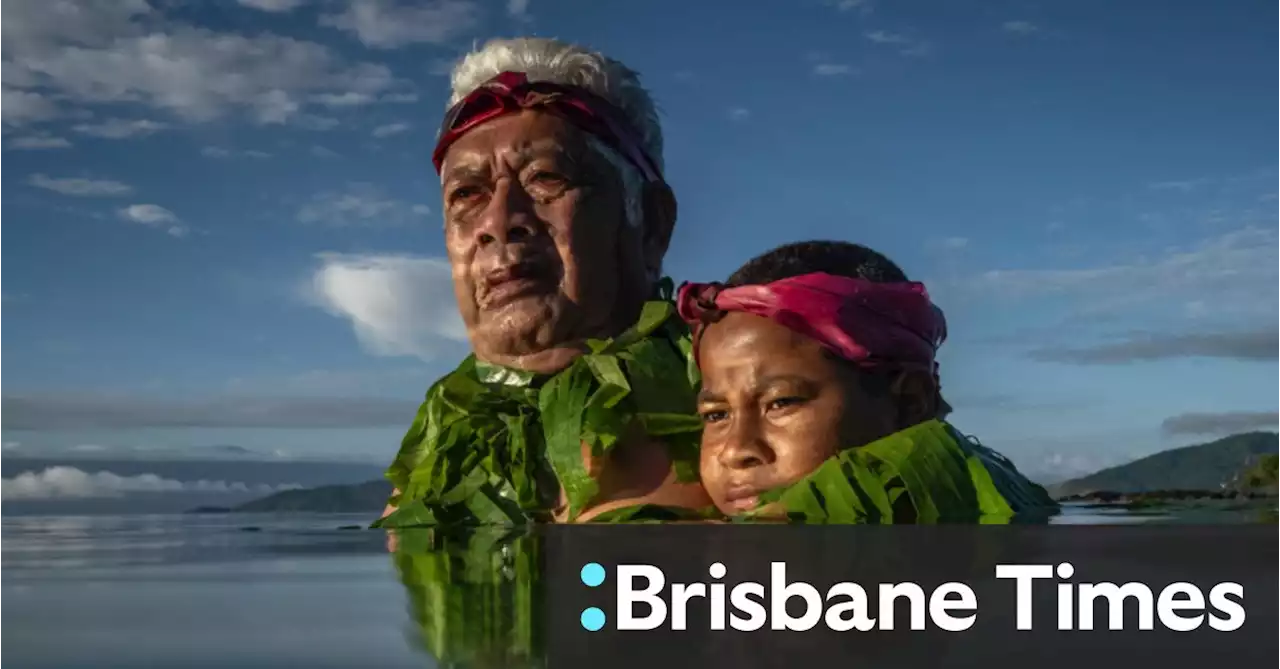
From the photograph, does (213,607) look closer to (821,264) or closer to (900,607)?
(900,607)

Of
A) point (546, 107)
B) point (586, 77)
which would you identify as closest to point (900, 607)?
point (546, 107)

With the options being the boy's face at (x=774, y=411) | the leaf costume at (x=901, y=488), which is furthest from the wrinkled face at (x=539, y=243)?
the leaf costume at (x=901, y=488)

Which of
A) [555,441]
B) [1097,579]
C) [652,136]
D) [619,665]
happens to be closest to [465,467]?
[555,441]

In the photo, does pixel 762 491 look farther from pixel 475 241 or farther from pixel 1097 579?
pixel 475 241

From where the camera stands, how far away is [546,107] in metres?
3.63

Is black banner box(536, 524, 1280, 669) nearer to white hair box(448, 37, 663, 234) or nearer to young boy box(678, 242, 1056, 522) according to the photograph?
young boy box(678, 242, 1056, 522)

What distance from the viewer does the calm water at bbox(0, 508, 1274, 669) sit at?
1.35m

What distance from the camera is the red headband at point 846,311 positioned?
2.88 m

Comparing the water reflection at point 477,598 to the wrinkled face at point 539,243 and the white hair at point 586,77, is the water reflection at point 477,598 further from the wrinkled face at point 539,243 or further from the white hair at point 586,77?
the white hair at point 586,77

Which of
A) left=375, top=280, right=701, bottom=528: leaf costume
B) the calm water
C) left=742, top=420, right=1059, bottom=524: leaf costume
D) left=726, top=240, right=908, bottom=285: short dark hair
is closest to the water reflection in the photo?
the calm water

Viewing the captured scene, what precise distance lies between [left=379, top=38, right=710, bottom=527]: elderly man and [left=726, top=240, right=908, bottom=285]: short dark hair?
0.38 metres

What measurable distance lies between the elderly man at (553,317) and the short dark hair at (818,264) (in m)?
Answer: 0.38

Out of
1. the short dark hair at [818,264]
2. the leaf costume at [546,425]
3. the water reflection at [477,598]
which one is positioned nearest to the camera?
the water reflection at [477,598]

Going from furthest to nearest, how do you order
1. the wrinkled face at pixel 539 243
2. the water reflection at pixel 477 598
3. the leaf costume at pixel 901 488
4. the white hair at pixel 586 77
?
the white hair at pixel 586 77
the wrinkled face at pixel 539 243
the leaf costume at pixel 901 488
the water reflection at pixel 477 598
